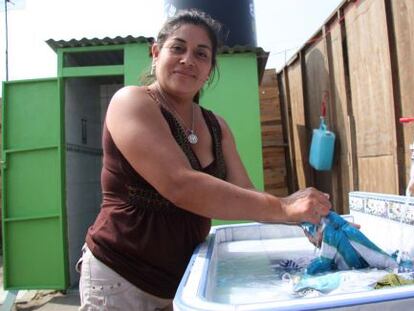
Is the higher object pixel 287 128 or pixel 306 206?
pixel 287 128

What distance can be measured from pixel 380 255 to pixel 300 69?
4640 mm

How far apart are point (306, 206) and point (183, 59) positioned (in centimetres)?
63

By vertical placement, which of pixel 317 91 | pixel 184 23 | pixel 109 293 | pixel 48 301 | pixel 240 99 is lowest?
pixel 48 301

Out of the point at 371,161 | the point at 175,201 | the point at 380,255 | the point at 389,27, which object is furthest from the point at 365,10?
the point at 175,201

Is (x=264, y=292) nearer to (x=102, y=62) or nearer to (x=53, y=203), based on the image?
(x=53, y=203)

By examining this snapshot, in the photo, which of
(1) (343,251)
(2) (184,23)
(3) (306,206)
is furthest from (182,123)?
(1) (343,251)

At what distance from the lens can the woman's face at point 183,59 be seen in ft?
4.76

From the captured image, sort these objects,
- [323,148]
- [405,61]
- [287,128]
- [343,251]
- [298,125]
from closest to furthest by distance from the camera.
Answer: [343,251] → [405,61] → [323,148] → [298,125] → [287,128]

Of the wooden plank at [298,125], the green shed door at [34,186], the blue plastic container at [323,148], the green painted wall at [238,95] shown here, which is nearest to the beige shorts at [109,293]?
the green painted wall at [238,95]

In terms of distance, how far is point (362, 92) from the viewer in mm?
3713

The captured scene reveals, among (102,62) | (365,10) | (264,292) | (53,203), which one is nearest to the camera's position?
(264,292)

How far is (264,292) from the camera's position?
3.75 feet

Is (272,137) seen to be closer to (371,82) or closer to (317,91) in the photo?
(317,91)

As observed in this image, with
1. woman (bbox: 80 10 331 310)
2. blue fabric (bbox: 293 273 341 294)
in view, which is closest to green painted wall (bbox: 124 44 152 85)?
woman (bbox: 80 10 331 310)
